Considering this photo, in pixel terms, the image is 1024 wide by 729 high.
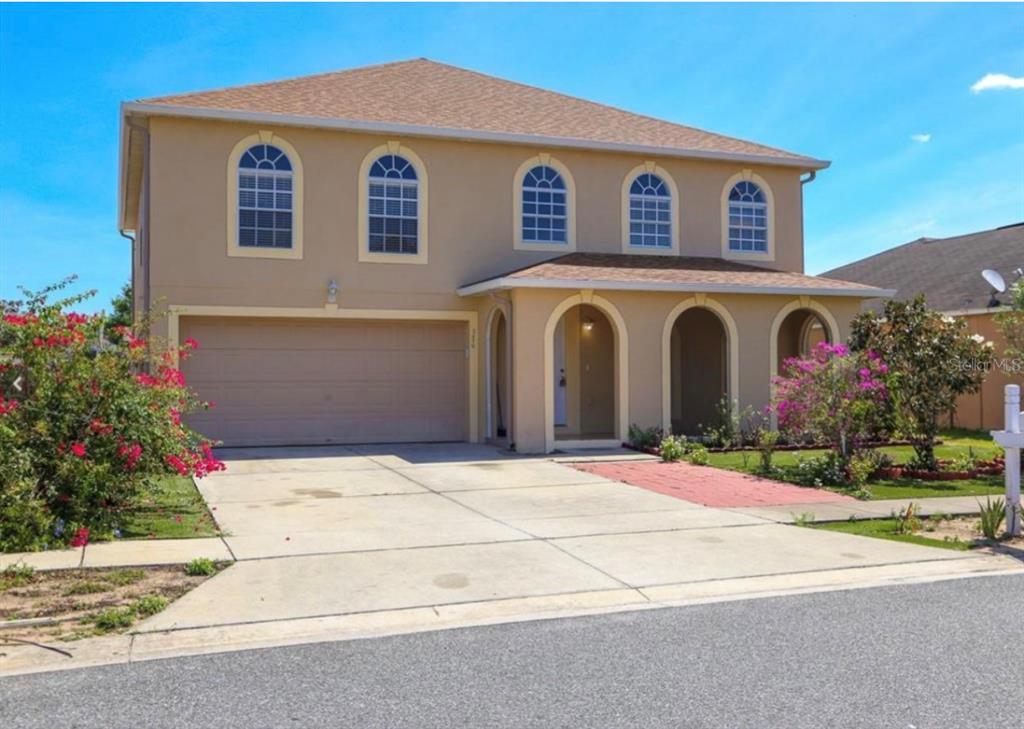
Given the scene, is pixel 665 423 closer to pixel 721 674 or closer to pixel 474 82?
pixel 474 82

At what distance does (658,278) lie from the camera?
1602 cm

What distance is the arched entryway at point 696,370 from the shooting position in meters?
18.8

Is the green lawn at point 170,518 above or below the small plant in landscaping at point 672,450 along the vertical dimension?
below

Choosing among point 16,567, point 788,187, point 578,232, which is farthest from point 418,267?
point 16,567

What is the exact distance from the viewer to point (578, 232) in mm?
17859

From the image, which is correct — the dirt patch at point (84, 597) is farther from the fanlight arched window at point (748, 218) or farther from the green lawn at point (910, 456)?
the fanlight arched window at point (748, 218)

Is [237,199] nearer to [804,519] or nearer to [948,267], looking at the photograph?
[804,519]

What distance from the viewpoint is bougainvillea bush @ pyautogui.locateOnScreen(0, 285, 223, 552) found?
785 cm

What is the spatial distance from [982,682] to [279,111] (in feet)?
47.3

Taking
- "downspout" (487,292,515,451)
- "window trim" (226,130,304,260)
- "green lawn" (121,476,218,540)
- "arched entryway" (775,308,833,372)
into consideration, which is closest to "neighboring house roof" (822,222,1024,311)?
"arched entryway" (775,308,833,372)

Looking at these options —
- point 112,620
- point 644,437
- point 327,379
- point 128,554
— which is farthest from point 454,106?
point 112,620

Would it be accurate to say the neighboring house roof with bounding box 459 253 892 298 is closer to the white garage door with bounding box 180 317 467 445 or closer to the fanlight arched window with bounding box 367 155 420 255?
the fanlight arched window with bounding box 367 155 420 255

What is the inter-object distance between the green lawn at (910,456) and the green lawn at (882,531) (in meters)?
1.89

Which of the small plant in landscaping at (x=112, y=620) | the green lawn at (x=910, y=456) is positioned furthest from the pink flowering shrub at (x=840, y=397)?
the small plant in landscaping at (x=112, y=620)
